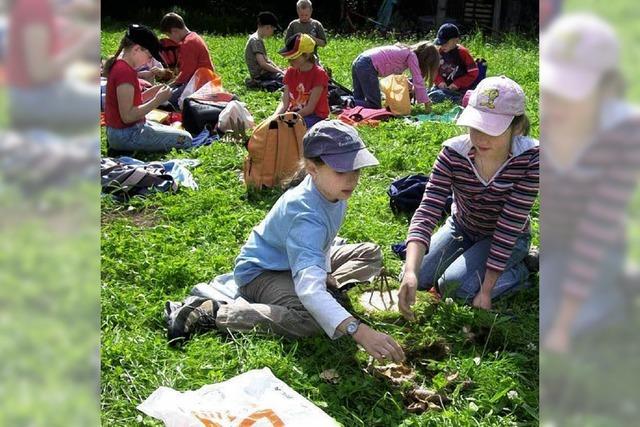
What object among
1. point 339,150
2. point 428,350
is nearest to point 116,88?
point 339,150

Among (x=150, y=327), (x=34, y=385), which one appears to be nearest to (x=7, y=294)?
(x=34, y=385)

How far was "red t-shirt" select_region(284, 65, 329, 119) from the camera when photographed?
6926mm

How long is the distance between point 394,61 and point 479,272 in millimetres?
5400

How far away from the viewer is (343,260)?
13.2ft

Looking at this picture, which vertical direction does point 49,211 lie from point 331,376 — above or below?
above

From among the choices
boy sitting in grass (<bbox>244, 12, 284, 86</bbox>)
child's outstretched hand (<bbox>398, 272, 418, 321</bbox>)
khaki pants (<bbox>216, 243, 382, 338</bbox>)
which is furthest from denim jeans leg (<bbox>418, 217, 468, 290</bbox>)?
boy sitting in grass (<bbox>244, 12, 284, 86</bbox>)

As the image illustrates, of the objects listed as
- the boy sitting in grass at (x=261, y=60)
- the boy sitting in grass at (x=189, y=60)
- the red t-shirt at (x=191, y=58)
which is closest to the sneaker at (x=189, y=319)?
the boy sitting in grass at (x=189, y=60)

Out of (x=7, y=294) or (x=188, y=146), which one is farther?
(x=188, y=146)

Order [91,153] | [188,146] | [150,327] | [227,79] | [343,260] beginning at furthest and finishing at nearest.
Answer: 1. [227,79]
2. [188,146]
3. [343,260]
4. [150,327]
5. [91,153]

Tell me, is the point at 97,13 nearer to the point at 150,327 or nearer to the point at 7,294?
the point at 7,294

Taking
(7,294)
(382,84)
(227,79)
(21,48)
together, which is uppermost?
(21,48)

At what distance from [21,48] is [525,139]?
3140mm

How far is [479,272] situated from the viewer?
379cm

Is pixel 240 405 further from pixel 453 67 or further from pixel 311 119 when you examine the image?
pixel 453 67
